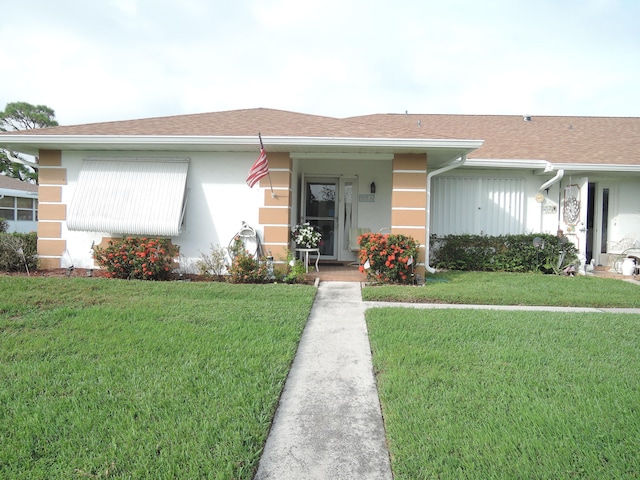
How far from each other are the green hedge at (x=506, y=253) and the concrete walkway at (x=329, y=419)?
554 centimetres

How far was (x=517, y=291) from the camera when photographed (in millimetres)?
6770

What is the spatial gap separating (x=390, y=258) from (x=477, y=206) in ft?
13.5

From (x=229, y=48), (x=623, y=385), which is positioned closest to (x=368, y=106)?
(x=229, y=48)

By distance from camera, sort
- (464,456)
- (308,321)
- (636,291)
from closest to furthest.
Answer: (464,456) < (308,321) < (636,291)

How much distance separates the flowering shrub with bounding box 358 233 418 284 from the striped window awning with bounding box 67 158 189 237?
12.5 ft

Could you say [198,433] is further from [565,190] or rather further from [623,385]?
[565,190]

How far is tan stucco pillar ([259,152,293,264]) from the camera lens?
8.02 metres

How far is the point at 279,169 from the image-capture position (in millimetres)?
8023

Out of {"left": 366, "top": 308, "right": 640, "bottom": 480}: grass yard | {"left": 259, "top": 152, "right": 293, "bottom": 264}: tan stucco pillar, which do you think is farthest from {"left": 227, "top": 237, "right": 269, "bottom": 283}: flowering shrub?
{"left": 366, "top": 308, "right": 640, "bottom": 480}: grass yard

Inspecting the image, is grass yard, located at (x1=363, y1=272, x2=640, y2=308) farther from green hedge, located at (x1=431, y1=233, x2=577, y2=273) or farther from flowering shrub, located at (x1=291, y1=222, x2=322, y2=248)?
flowering shrub, located at (x1=291, y1=222, x2=322, y2=248)

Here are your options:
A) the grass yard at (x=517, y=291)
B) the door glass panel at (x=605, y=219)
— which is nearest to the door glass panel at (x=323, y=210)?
the grass yard at (x=517, y=291)

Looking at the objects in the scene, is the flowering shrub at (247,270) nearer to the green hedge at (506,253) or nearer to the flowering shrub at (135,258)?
the flowering shrub at (135,258)

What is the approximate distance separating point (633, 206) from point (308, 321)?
9.53 meters

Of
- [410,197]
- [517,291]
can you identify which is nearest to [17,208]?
[410,197]
